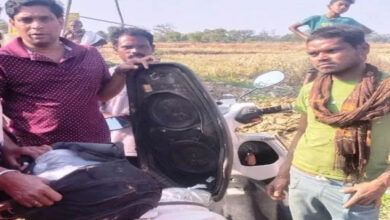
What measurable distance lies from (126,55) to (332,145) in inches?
64.1

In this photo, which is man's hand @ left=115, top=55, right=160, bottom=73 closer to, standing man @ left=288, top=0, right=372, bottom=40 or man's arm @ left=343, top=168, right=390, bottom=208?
man's arm @ left=343, top=168, right=390, bottom=208

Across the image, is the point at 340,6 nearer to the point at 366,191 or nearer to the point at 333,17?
the point at 333,17

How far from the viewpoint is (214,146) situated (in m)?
2.29

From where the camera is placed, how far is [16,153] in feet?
6.61

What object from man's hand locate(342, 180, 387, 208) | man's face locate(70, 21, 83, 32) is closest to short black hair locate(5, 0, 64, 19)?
man's hand locate(342, 180, 387, 208)

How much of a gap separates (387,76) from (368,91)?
0.13 m

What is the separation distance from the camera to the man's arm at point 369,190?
222 centimetres

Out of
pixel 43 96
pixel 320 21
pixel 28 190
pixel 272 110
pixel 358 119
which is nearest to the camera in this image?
pixel 28 190

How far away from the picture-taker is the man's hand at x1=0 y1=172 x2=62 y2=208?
1.50 meters

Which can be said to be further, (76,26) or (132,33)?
(76,26)

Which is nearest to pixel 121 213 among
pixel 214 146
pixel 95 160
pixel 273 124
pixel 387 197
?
pixel 95 160

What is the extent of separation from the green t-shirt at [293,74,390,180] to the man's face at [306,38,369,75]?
0.08 m

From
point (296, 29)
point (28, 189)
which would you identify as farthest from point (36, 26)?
point (296, 29)

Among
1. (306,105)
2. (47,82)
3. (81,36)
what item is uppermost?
(47,82)
